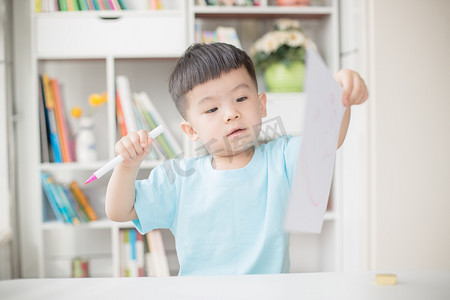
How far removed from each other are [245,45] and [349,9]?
596 millimetres

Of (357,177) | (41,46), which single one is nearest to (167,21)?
(41,46)

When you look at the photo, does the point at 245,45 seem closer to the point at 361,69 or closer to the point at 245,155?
the point at 361,69

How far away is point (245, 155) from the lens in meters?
0.98

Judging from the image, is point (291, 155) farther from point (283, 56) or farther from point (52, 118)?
point (52, 118)

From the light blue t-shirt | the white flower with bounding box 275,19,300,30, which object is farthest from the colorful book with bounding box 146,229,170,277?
the light blue t-shirt

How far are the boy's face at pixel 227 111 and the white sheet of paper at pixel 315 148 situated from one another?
29cm

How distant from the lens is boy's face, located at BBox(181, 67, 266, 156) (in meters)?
0.86

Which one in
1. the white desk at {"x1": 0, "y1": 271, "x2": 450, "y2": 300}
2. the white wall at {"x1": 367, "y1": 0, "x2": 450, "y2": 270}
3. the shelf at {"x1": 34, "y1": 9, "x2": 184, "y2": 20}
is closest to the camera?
the white desk at {"x1": 0, "y1": 271, "x2": 450, "y2": 300}

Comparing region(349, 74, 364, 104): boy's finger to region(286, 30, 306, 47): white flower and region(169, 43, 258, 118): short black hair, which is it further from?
region(286, 30, 306, 47): white flower

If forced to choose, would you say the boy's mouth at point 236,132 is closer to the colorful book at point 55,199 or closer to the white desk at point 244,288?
the white desk at point 244,288

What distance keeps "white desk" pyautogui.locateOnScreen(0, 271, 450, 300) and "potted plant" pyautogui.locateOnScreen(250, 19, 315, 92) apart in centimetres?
162

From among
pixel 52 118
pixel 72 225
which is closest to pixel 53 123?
pixel 52 118

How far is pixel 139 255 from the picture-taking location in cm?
228

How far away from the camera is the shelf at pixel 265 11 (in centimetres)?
218
